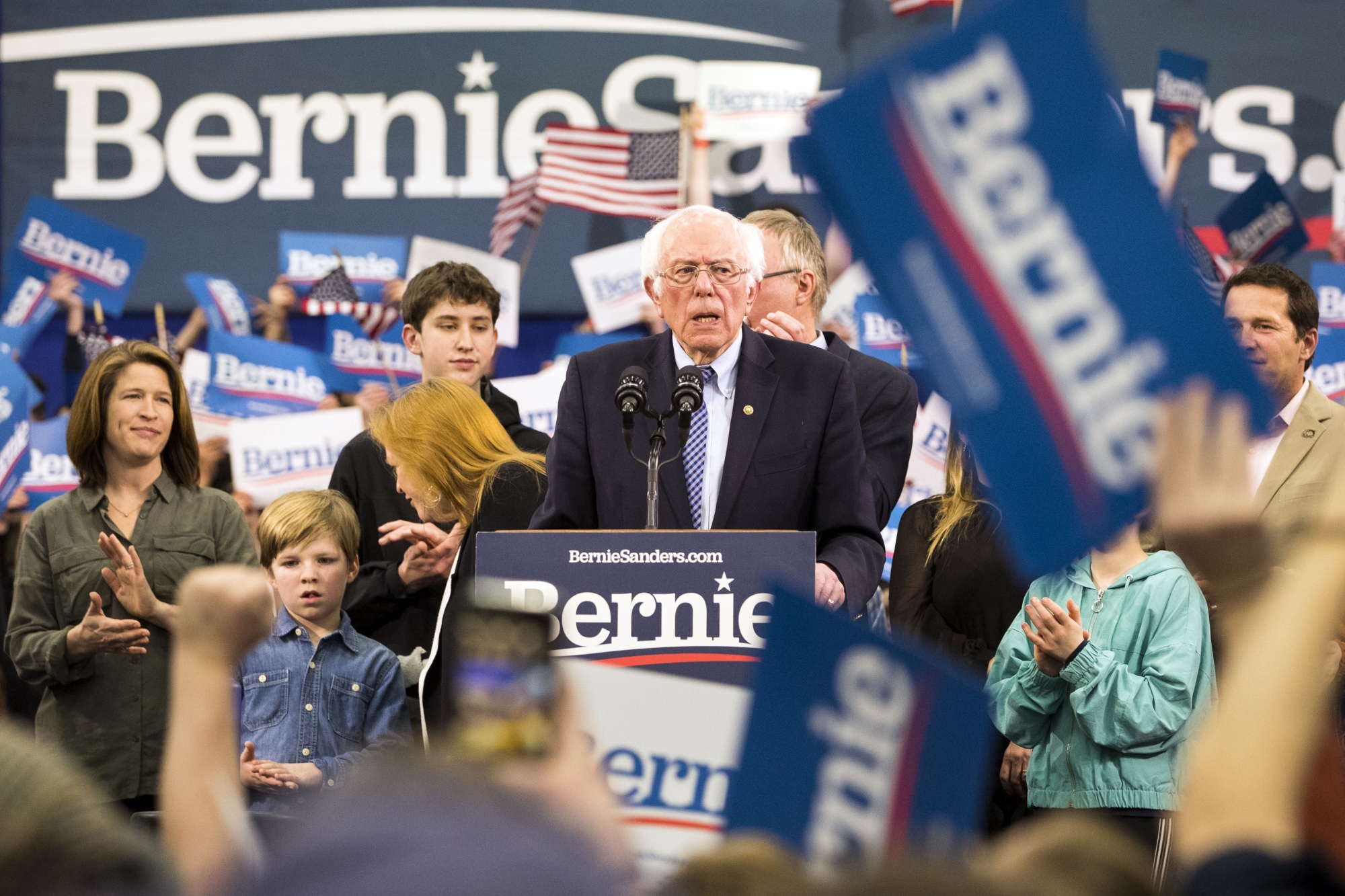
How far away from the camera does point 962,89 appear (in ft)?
5.27

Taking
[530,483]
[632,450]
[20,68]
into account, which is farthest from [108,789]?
[20,68]

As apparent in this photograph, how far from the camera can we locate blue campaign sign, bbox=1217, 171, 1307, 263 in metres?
7.16

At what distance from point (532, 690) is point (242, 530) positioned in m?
3.24

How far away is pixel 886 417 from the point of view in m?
4.30

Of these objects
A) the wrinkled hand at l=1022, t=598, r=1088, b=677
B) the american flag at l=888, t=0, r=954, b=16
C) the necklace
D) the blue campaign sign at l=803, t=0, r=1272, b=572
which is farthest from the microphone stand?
the american flag at l=888, t=0, r=954, b=16

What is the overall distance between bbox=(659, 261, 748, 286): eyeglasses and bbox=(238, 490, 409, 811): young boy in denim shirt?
4.04 feet

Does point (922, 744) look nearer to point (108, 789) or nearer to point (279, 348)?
point (108, 789)

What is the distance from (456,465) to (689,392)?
0.86 m

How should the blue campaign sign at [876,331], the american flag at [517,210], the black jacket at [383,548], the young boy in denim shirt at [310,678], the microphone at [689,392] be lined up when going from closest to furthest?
the microphone at [689,392]
the young boy in denim shirt at [310,678]
the black jacket at [383,548]
the blue campaign sign at [876,331]
the american flag at [517,210]

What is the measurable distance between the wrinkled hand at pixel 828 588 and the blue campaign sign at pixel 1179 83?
567 cm

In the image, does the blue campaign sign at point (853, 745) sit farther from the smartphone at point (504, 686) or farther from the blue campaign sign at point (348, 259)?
the blue campaign sign at point (348, 259)

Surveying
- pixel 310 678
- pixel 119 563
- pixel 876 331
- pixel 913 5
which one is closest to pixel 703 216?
pixel 310 678

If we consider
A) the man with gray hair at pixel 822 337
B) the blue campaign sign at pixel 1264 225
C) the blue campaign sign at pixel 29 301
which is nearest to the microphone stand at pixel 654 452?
the man with gray hair at pixel 822 337

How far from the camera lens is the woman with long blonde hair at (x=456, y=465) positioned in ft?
12.4
